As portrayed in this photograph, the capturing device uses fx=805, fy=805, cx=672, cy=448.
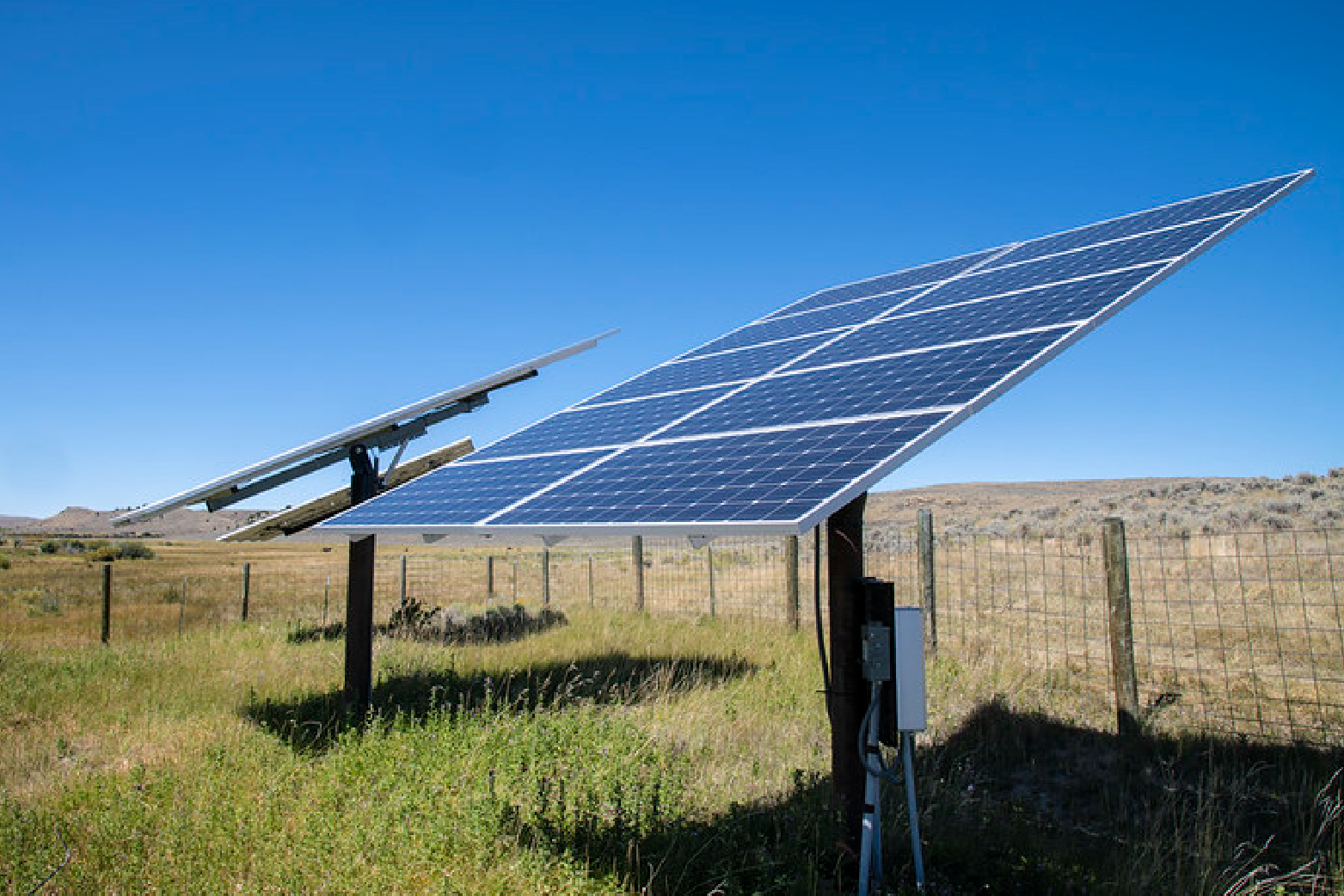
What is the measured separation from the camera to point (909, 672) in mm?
5184

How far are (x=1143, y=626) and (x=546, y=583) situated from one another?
14180 mm

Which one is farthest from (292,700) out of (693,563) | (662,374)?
(693,563)

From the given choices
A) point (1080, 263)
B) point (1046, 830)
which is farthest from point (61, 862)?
point (1080, 263)

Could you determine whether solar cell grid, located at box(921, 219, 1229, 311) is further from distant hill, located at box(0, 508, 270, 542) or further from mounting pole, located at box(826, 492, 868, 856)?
distant hill, located at box(0, 508, 270, 542)

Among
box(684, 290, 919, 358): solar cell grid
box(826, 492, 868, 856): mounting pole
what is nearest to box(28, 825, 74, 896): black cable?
box(826, 492, 868, 856): mounting pole

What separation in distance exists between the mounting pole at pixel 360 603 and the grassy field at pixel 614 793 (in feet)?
1.25

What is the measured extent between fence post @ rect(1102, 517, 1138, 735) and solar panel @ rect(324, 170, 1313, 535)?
10.3ft

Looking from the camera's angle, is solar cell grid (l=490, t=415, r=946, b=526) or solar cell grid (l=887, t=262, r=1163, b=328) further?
solar cell grid (l=887, t=262, r=1163, b=328)

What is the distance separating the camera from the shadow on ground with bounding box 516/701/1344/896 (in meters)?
5.34

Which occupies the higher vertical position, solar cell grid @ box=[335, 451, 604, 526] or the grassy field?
solar cell grid @ box=[335, 451, 604, 526]

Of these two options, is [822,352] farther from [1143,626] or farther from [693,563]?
[693,563]

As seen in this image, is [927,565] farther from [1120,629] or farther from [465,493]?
Result: [465,493]

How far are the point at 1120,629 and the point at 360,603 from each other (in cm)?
915

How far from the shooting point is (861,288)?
13.1 meters
